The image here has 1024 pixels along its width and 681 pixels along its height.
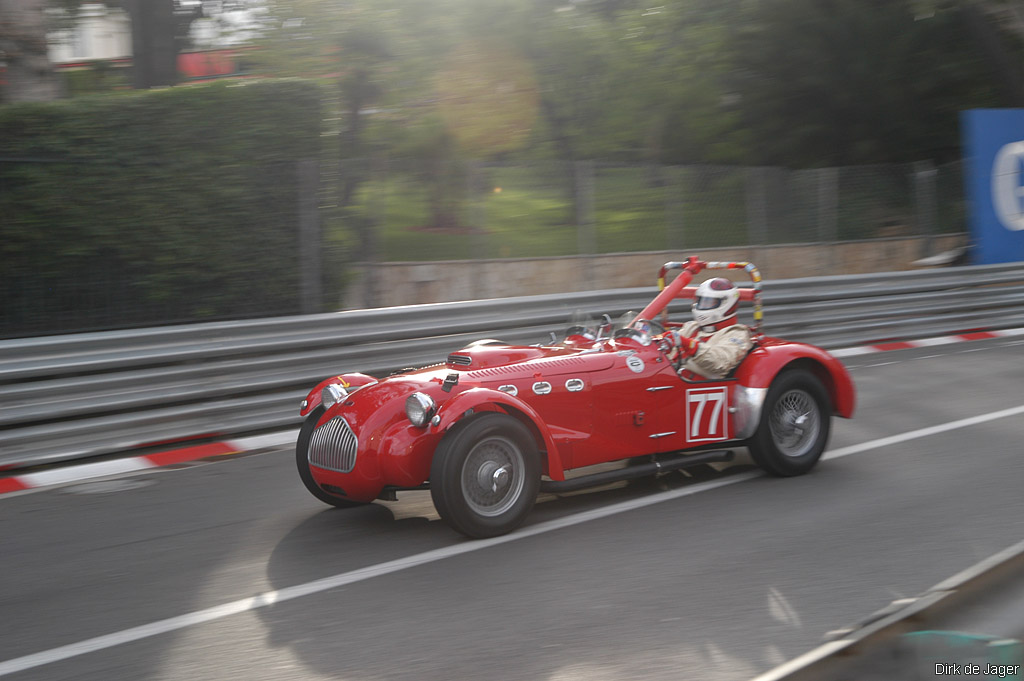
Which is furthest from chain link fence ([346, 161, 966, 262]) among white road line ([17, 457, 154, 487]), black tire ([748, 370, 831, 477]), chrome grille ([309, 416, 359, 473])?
black tire ([748, 370, 831, 477])

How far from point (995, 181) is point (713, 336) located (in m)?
10.8

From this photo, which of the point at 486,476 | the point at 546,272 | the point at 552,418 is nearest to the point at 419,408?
the point at 486,476

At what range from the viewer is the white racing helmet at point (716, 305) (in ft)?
21.7

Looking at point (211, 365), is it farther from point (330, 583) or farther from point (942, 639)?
point (942, 639)

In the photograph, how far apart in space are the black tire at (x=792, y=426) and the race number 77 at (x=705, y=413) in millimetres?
257

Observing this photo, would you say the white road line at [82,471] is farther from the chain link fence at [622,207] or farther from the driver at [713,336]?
the driver at [713,336]

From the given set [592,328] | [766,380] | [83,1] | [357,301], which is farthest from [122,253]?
[83,1]

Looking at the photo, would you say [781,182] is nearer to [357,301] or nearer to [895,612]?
[357,301]

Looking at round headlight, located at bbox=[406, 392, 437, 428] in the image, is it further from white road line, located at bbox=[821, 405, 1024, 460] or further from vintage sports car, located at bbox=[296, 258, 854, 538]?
white road line, located at bbox=[821, 405, 1024, 460]

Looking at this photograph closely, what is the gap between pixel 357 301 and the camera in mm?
10664

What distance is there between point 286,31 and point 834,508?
13311 millimetres

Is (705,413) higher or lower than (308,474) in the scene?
higher

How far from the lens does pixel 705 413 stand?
6.21 metres

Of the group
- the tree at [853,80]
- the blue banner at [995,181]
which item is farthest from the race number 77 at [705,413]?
the tree at [853,80]
